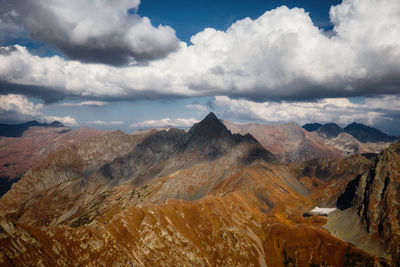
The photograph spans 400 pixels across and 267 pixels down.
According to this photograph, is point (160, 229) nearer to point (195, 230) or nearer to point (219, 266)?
point (195, 230)

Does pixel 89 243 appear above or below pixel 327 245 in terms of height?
above

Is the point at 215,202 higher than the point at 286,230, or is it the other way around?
the point at 215,202

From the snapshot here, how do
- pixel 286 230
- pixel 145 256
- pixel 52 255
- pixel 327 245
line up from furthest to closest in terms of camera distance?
pixel 286 230 → pixel 327 245 → pixel 145 256 → pixel 52 255

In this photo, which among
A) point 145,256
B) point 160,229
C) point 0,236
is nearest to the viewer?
point 0,236

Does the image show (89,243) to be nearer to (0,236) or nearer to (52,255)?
(52,255)

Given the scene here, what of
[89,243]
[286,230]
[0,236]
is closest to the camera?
[0,236]

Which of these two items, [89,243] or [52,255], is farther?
[89,243]

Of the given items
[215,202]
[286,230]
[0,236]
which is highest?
[0,236]

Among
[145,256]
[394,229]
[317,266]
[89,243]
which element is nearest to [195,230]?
[145,256]

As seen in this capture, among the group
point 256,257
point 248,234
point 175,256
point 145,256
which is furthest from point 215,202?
point 145,256
